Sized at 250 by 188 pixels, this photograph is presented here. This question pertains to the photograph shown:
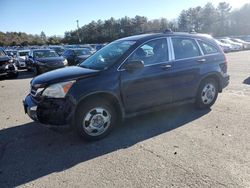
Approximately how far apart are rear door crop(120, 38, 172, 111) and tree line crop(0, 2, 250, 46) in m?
62.5

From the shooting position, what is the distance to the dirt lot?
3709 millimetres

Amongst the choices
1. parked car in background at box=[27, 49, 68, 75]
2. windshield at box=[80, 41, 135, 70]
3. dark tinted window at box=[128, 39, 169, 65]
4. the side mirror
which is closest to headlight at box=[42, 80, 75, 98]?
windshield at box=[80, 41, 135, 70]

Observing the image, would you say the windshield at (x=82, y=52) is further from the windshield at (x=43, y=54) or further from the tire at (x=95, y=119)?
the tire at (x=95, y=119)

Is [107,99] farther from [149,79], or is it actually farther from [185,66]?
[185,66]

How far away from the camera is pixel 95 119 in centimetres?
500

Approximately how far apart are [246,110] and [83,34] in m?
74.0

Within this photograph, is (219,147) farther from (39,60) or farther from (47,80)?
(39,60)

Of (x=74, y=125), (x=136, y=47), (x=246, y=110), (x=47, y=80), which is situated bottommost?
(x=246, y=110)

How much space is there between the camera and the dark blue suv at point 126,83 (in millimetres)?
4824

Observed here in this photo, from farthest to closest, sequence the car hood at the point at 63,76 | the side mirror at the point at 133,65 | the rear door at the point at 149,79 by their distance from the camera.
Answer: the rear door at the point at 149,79, the side mirror at the point at 133,65, the car hood at the point at 63,76

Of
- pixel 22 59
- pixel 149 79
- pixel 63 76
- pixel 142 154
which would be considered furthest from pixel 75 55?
pixel 142 154

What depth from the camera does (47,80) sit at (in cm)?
505

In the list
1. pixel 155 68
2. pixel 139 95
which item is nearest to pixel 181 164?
pixel 139 95

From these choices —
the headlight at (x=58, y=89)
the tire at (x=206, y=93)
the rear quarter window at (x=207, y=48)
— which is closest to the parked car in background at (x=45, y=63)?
the rear quarter window at (x=207, y=48)
